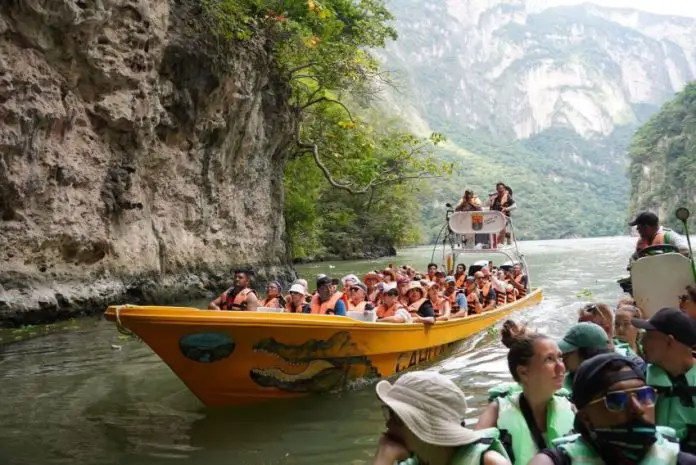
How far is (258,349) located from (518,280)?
34.7ft

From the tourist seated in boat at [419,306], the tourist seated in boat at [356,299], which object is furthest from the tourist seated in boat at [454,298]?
the tourist seated in boat at [356,299]

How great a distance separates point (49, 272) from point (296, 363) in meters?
7.85

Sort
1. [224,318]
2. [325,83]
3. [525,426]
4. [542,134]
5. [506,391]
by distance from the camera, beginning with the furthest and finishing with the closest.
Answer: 1. [542,134]
2. [325,83]
3. [224,318]
4. [506,391]
5. [525,426]

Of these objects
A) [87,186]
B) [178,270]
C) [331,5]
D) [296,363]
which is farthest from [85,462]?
[331,5]

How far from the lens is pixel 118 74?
44.5ft

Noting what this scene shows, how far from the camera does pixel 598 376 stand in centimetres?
200

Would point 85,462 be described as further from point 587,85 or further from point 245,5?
point 587,85

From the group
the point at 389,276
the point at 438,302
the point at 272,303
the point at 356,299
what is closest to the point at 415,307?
the point at 356,299

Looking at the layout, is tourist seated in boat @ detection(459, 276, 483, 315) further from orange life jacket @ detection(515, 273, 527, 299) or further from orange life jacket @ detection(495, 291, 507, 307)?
Result: orange life jacket @ detection(515, 273, 527, 299)

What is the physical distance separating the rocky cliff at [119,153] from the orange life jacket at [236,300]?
4.87m

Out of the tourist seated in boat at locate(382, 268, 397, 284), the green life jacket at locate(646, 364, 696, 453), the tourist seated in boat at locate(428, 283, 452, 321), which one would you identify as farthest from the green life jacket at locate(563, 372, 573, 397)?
the tourist seated in boat at locate(382, 268, 397, 284)

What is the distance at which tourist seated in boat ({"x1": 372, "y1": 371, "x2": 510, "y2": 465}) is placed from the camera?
6.50 feet

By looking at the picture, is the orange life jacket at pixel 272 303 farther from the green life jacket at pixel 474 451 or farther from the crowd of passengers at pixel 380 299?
the green life jacket at pixel 474 451

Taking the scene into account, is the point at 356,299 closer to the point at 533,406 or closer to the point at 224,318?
the point at 224,318
